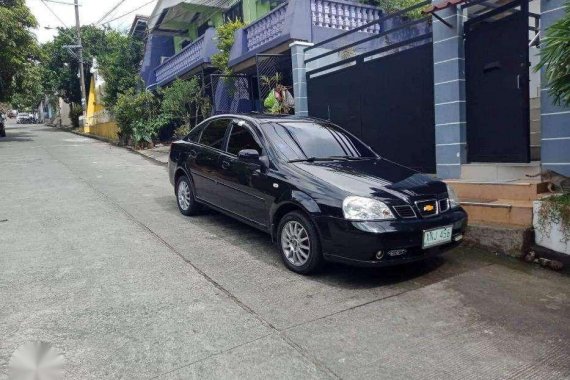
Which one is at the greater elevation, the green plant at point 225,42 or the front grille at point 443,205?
the green plant at point 225,42

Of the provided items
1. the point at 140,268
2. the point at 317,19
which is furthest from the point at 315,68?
the point at 140,268

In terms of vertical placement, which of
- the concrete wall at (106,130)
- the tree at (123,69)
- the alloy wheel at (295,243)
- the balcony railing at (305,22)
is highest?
the tree at (123,69)

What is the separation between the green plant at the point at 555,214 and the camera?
15.2 ft

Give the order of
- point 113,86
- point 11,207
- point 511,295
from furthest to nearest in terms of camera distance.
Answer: point 113,86 < point 11,207 < point 511,295

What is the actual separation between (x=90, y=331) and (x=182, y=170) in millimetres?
3816

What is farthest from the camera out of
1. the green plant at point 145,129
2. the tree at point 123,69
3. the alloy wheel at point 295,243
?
the tree at point 123,69

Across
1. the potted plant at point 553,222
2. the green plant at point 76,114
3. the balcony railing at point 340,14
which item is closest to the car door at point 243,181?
the potted plant at point 553,222

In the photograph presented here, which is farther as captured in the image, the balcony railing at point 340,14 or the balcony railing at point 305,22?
the balcony railing at point 340,14

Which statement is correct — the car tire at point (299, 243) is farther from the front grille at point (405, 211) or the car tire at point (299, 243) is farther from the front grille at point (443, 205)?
the front grille at point (443, 205)

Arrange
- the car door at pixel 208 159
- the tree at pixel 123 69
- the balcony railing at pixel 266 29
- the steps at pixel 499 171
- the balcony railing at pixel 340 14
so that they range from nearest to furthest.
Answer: the steps at pixel 499 171 → the car door at pixel 208 159 → the balcony railing at pixel 340 14 → the balcony railing at pixel 266 29 → the tree at pixel 123 69

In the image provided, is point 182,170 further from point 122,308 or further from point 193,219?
point 122,308

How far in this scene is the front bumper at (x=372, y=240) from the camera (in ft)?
13.1

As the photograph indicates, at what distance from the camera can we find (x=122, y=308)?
3.70 metres

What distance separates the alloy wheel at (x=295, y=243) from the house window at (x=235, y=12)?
13012 millimetres
